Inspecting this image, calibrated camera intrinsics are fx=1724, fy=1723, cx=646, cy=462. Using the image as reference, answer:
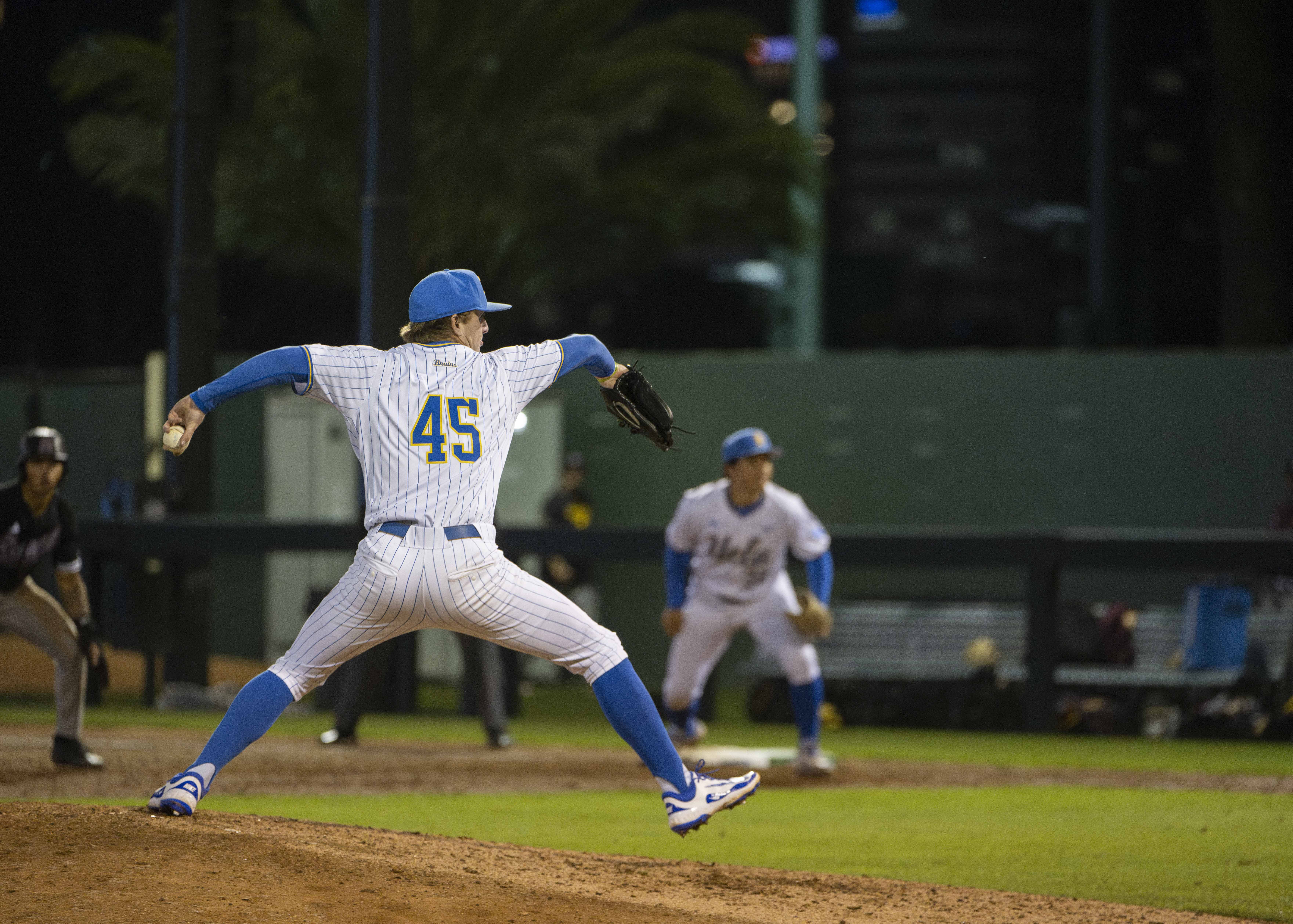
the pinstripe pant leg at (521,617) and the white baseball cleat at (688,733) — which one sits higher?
the pinstripe pant leg at (521,617)

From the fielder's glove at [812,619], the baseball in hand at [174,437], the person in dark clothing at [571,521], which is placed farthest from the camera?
the person in dark clothing at [571,521]

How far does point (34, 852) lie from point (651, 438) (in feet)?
7.33

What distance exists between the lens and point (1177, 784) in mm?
9039

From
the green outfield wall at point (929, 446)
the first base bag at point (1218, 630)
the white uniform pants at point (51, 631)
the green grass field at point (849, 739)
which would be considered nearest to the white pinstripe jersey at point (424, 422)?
→ the white uniform pants at point (51, 631)

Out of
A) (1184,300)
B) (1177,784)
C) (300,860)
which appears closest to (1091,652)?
(1177,784)

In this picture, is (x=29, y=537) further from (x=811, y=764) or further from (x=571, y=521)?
(x=571, y=521)

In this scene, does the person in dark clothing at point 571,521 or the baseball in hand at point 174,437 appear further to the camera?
the person in dark clothing at point 571,521

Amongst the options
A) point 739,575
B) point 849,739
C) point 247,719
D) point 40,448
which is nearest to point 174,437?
point 247,719

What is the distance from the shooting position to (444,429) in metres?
5.05

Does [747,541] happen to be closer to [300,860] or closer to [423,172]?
[300,860]

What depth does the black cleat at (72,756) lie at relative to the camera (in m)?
8.67

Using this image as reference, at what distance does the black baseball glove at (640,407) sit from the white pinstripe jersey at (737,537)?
3731mm

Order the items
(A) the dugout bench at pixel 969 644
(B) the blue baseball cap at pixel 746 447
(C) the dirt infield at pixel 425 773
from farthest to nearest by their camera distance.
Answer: (A) the dugout bench at pixel 969 644, (B) the blue baseball cap at pixel 746 447, (C) the dirt infield at pixel 425 773

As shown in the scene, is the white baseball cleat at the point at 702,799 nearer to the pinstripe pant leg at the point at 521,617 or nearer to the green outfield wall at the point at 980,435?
the pinstripe pant leg at the point at 521,617
